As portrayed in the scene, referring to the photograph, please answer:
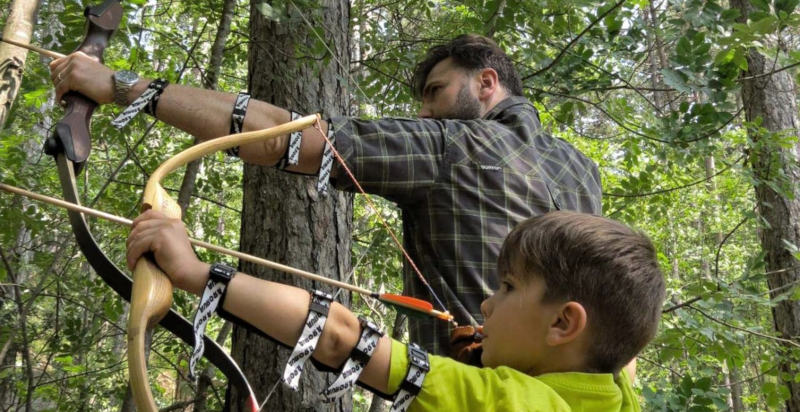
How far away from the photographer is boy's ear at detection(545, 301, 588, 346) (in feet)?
3.94

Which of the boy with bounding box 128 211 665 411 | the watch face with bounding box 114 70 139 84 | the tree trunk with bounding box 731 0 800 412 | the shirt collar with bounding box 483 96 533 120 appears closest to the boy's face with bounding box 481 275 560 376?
the boy with bounding box 128 211 665 411

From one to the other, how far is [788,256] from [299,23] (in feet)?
12.4

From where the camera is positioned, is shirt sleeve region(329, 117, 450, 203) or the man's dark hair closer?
shirt sleeve region(329, 117, 450, 203)

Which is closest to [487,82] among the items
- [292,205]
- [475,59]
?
[475,59]

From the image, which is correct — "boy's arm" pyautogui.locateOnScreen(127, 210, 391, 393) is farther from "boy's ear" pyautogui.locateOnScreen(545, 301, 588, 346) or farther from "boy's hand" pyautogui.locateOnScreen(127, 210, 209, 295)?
"boy's ear" pyautogui.locateOnScreen(545, 301, 588, 346)

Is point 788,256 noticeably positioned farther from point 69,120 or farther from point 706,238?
point 706,238

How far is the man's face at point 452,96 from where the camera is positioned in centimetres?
212

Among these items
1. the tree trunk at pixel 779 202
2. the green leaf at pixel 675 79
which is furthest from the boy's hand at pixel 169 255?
the tree trunk at pixel 779 202

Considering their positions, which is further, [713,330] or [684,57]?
[713,330]

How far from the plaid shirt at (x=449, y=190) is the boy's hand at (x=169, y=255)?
0.64 m

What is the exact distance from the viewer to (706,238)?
56.8ft

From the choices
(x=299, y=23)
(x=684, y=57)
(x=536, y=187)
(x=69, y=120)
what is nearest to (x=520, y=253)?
(x=536, y=187)

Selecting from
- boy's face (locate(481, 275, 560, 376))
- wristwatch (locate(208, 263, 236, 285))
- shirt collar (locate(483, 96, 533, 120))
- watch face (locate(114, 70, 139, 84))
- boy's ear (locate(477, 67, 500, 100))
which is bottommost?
boy's face (locate(481, 275, 560, 376))

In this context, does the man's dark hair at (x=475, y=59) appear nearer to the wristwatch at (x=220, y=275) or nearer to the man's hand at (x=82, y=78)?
the man's hand at (x=82, y=78)
